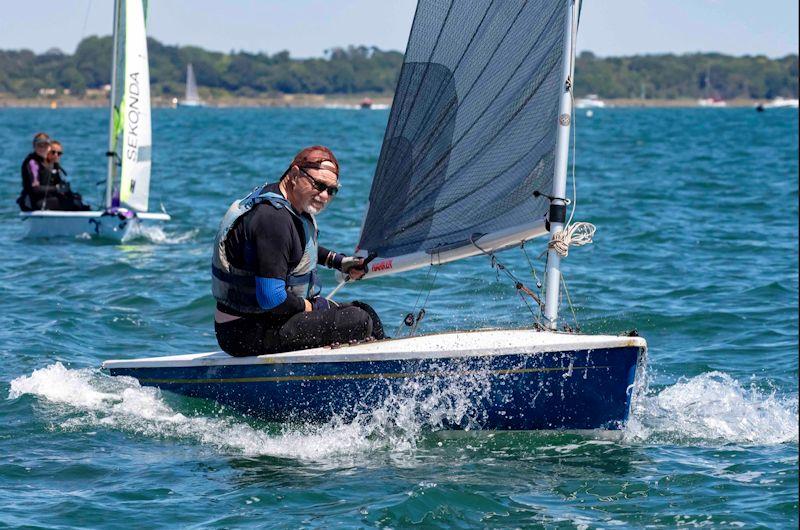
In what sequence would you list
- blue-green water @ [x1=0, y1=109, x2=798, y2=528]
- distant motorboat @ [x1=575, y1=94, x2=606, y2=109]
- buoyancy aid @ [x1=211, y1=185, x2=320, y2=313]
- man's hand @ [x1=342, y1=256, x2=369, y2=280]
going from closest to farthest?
blue-green water @ [x1=0, y1=109, x2=798, y2=528] → buoyancy aid @ [x1=211, y1=185, x2=320, y2=313] → man's hand @ [x1=342, y1=256, x2=369, y2=280] → distant motorboat @ [x1=575, y1=94, x2=606, y2=109]

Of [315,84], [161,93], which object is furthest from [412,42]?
[315,84]

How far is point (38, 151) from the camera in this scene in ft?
44.6

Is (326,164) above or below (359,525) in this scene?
above

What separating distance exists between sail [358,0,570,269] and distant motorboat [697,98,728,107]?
167 m

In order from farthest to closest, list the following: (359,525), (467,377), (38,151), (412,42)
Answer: (38,151) → (412,42) → (467,377) → (359,525)

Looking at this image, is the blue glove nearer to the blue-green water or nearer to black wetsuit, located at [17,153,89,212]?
Result: the blue-green water

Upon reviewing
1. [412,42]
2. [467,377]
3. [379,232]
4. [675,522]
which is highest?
[412,42]

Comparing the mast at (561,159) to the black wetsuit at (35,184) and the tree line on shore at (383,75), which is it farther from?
the tree line on shore at (383,75)

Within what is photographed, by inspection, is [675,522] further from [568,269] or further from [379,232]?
[568,269]

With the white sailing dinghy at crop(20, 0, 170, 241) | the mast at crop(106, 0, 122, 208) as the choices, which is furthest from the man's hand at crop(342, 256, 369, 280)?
the mast at crop(106, 0, 122, 208)

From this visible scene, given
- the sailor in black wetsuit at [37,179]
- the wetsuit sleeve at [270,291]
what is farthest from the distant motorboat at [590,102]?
the wetsuit sleeve at [270,291]

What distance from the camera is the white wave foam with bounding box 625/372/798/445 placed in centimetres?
608

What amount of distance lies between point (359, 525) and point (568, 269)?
6.84 m

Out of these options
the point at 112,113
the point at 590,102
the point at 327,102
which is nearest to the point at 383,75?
the point at 327,102
